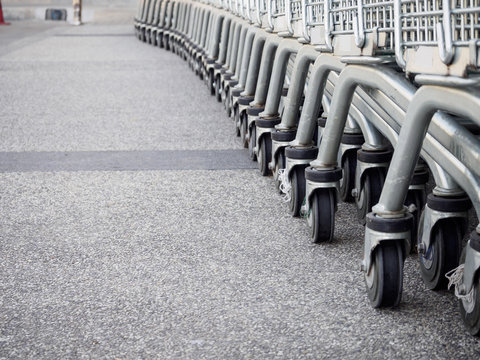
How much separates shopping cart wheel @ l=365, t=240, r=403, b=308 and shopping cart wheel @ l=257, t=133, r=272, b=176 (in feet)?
6.96

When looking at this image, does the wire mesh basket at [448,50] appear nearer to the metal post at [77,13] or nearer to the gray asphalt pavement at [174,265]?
the gray asphalt pavement at [174,265]

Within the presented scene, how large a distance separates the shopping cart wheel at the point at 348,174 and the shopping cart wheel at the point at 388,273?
1419 mm

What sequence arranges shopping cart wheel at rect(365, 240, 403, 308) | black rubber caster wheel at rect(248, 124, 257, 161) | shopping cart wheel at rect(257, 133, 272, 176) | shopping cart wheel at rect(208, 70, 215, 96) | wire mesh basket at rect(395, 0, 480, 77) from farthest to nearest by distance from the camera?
shopping cart wheel at rect(208, 70, 215, 96) → black rubber caster wheel at rect(248, 124, 257, 161) → shopping cart wheel at rect(257, 133, 272, 176) → shopping cart wheel at rect(365, 240, 403, 308) → wire mesh basket at rect(395, 0, 480, 77)

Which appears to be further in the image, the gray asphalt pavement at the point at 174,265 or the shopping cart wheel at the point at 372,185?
the shopping cart wheel at the point at 372,185

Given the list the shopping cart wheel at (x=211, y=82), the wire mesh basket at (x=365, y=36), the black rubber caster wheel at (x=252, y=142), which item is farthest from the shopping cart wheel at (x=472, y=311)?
the shopping cart wheel at (x=211, y=82)

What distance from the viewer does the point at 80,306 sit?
9.80ft

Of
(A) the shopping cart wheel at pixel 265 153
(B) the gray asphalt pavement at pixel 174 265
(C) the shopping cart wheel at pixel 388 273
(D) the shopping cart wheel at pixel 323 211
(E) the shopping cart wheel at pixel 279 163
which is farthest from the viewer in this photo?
(A) the shopping cart wheel at pixel 265 153

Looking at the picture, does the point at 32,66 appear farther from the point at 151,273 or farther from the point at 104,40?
the point at 151,273

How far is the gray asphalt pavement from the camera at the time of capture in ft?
8.76

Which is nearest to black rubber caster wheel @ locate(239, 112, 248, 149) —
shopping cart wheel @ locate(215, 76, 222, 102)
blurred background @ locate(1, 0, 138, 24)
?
shopping cart wheel @ locate(215, 76, 222, 102)

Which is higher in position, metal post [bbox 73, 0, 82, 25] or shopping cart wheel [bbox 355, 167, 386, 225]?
shopping cart wheel [bbox 355, 167, 386, 225]

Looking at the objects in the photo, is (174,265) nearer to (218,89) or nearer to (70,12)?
(218,89)

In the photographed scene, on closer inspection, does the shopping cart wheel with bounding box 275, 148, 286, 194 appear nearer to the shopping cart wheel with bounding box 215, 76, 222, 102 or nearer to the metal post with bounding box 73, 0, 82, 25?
the shopping cart wheel with bounding box 215, 76, 222, 102

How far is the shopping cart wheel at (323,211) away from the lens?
356 centimetres
